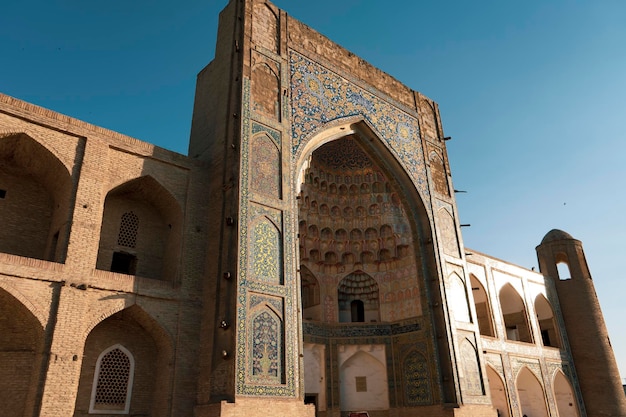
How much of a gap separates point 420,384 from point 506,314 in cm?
801

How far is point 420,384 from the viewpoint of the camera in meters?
11.8

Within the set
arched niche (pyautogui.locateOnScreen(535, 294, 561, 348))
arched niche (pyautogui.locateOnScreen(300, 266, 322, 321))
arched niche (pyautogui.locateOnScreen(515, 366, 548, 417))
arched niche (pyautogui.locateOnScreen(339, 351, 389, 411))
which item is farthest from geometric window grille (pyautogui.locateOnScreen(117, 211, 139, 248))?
arched niche (pyautogui.locateOnScreen(535, 294, 561, 348))

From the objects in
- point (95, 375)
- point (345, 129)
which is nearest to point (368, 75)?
point (345, 129)

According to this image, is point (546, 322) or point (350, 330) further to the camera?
point (546, 322)

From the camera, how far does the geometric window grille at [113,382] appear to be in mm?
7820

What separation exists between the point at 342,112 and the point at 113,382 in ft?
24.1

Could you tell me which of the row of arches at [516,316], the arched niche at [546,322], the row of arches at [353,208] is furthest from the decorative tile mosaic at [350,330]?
the arched niche at [546,322]

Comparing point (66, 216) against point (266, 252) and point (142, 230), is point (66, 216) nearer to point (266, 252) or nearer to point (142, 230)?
point (142, 230)

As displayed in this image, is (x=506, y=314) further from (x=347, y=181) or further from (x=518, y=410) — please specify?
(x=347, y=181)

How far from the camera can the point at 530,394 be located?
54.6ft

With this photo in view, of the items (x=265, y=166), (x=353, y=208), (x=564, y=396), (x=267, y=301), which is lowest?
(x=564, y=396)

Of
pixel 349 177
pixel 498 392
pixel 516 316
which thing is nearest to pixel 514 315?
pixel 516 316

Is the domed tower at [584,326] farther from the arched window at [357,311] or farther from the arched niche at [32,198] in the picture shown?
the arched niche at [32,198]

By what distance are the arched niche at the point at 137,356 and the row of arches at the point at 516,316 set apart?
1088 cm
